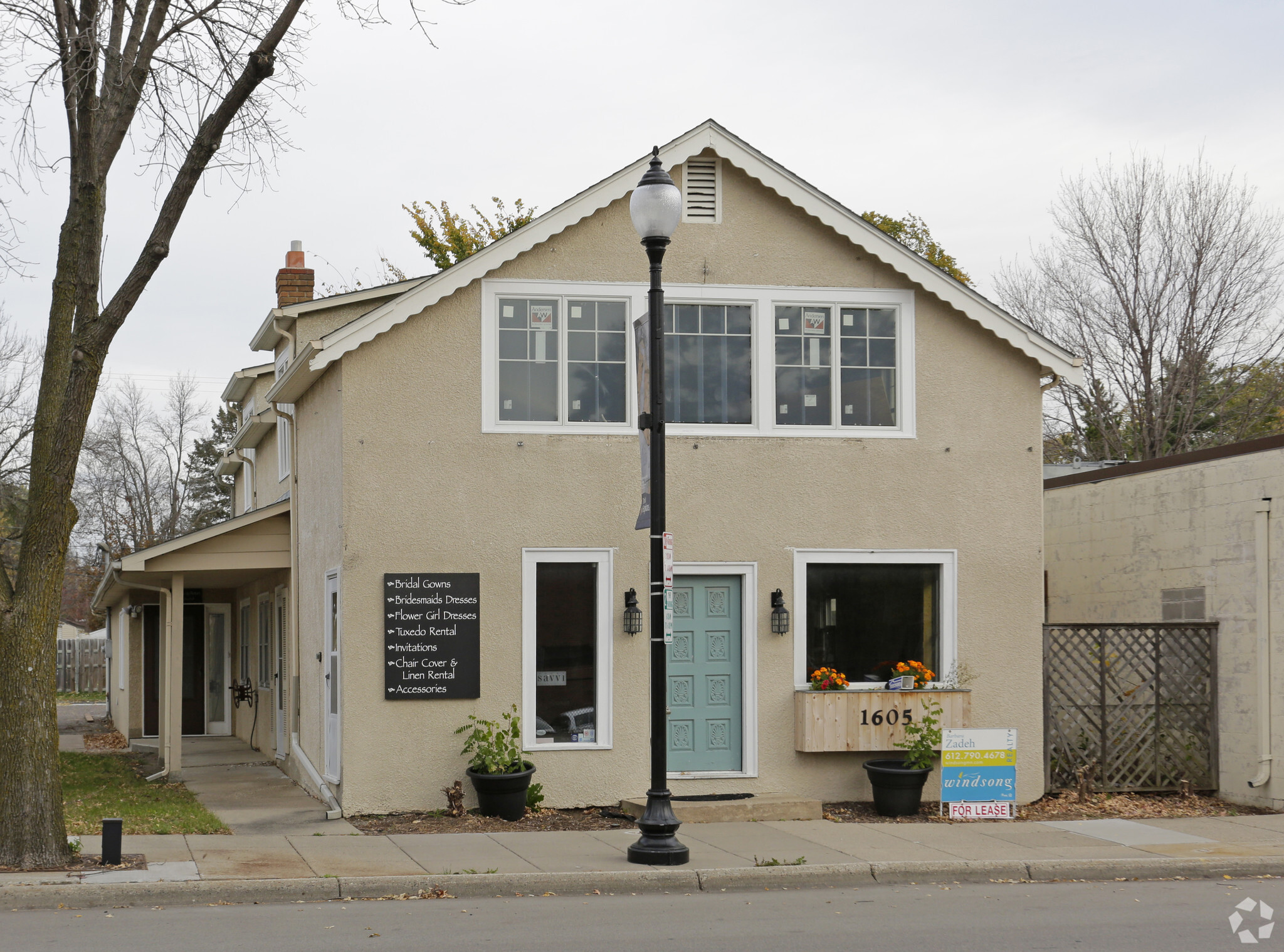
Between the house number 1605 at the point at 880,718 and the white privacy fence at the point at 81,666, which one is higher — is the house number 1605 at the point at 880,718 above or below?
above

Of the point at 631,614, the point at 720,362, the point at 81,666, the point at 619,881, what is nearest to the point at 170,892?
the point at 619,881

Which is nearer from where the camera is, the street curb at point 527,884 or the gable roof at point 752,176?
the street curb at point 527,884

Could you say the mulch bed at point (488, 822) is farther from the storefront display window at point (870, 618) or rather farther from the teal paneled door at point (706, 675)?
the storefront display window at point (870, 618)

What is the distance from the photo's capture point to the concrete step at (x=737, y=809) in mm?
12383

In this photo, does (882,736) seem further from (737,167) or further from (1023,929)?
(737,167)

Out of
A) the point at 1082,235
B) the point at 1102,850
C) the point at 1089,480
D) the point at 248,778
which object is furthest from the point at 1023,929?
the point at 1082,235

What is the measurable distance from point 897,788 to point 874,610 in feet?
5.96

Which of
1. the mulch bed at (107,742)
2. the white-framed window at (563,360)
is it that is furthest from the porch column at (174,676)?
the mulch bed at (107,742)

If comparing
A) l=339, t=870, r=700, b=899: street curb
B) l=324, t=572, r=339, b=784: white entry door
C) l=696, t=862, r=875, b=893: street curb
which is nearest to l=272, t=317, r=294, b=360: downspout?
l=324, t=572, r=339, b=784: white entry door

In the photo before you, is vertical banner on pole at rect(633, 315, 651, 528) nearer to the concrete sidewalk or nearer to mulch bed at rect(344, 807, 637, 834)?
the concrete sidewalk

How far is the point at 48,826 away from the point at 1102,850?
829 cm

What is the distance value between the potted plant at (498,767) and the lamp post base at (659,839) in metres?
2.19

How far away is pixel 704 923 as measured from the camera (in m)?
8.52

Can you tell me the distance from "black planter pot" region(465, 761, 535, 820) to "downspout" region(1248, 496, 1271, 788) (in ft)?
24.3
